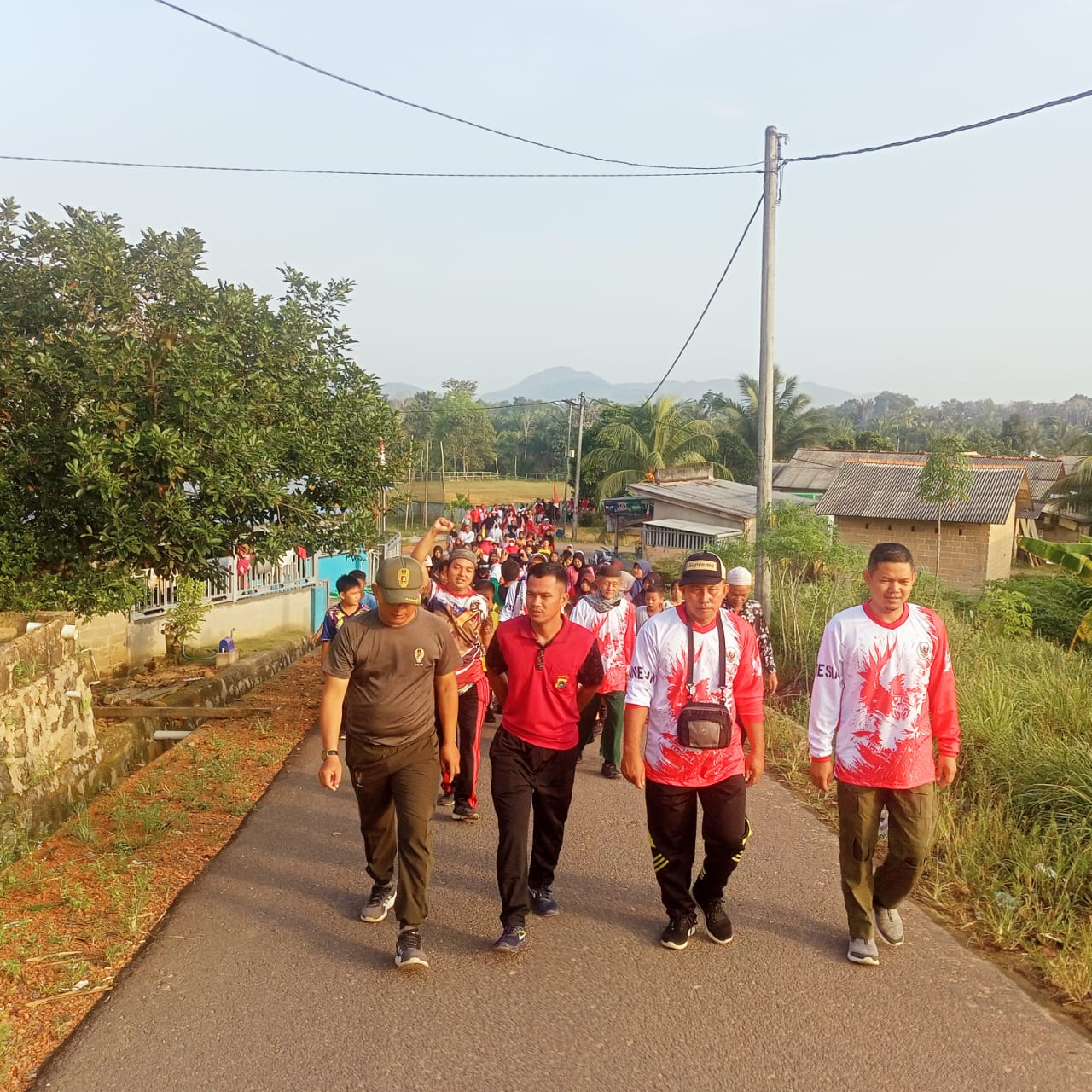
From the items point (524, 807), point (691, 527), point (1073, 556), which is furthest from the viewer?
point (691, 527)

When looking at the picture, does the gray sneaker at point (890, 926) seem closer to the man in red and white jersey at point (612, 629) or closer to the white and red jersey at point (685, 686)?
the white and red jersey at point (685, 686)

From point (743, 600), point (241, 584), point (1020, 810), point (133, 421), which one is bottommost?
point (241, 584)

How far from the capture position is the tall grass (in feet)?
15.2

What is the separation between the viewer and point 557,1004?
13.0ft

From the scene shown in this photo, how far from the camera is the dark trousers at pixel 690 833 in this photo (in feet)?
14.3

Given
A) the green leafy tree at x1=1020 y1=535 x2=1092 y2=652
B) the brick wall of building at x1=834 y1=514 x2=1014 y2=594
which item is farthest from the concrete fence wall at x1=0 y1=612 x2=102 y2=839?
the brick wall of building at x1=834 y1=514 x2=1014 y2=594

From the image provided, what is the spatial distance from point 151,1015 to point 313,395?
6.36m

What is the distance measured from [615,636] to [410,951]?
336 cm

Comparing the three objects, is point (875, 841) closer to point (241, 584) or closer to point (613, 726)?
point (613, 726)

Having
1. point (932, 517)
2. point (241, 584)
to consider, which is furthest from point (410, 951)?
point (932, 517)

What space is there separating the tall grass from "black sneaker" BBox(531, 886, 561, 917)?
194 cm

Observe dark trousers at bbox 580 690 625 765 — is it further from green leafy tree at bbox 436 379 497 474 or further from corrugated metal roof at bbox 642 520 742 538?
green leafy tree at bbox 436 379 497 474

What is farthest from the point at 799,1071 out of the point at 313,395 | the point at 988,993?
the point at 313,395

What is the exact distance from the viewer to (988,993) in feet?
A: 13.3
